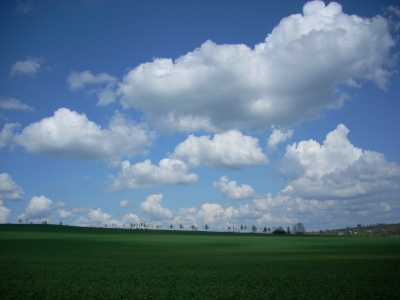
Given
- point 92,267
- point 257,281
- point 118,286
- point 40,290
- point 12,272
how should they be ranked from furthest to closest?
1. point 92,267
2. point 12,272
3. point 257,281
4. point 118,286
5. point 40,290

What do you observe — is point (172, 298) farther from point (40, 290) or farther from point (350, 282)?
point (350, 282)

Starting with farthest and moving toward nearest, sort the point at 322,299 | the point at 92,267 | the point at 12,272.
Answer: the point at 92,267
the point at 12,272
the point at 322,299

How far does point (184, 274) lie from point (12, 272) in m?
16.3

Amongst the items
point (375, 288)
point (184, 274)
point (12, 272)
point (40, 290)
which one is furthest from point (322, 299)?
point (12, 272)

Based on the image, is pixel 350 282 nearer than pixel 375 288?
No

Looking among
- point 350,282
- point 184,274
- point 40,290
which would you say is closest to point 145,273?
point 184,274

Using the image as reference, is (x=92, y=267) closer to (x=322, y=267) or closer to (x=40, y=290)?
(x=40, y=290)

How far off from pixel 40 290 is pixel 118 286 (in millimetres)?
5601

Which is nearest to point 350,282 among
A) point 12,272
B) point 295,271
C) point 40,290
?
point 295,271

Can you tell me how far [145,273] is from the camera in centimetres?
3128

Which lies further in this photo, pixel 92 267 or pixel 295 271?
pixel 92 267

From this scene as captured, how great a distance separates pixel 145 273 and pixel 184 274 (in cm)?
387

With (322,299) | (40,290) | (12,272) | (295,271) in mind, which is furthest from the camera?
(295,271)

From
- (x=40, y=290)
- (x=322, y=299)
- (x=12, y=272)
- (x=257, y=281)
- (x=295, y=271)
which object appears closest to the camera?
(x=322, y=299)
